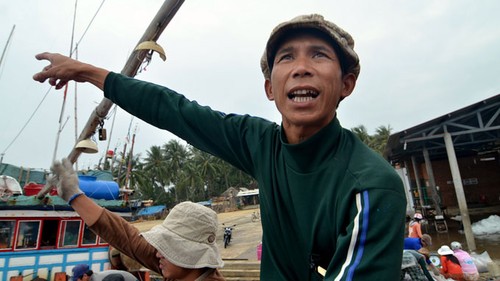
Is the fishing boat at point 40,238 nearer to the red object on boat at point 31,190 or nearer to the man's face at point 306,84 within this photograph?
the red object on boat at point 31,190

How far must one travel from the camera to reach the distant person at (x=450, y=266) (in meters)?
6.41

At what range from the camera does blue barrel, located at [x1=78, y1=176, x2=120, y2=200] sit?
9.05 m

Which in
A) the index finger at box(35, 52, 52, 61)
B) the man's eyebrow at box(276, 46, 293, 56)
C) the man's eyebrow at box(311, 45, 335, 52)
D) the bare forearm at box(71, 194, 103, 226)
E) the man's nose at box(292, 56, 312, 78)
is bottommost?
the bare forearm at box(71, 194, 103, 226)

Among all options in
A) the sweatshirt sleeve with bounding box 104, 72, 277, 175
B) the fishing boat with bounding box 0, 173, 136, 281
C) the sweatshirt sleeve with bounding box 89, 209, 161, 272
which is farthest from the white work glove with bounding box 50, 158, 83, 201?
the fishing boat with bounding box 0, 173, 136, 281

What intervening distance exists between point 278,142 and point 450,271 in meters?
7.27

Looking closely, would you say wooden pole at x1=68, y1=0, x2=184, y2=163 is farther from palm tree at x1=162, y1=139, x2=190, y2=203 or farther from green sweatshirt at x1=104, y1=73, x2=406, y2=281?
palm tree at x1=162, y1=139, x2=190, y2=203

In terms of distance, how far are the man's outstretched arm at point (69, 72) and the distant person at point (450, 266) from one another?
7540 mm

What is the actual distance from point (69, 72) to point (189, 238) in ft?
4.40

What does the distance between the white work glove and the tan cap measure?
7.60 ft

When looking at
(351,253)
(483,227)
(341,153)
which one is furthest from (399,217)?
(483,227)

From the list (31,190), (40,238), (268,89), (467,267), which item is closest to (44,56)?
(268,89)

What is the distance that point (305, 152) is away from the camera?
1.01 m

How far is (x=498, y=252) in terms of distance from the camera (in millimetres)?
9383

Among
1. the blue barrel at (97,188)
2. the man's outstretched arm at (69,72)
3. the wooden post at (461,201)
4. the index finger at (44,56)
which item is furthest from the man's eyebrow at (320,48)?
the wooden post at (461,201)
